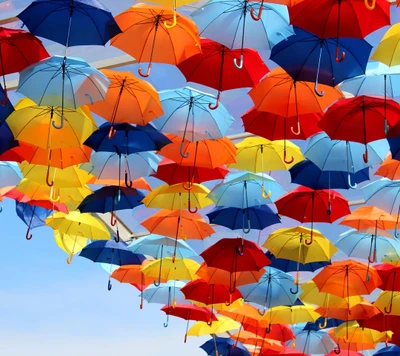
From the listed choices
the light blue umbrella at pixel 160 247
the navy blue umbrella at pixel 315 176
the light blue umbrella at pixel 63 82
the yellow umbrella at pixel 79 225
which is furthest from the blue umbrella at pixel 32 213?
the navy blue umbrella at pixel 315 176

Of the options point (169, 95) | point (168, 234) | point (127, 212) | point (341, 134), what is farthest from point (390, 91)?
point (127, 212)

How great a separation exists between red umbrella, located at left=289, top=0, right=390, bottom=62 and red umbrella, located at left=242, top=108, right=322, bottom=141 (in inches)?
62.6

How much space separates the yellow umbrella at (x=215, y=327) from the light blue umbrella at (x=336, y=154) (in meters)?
4.51

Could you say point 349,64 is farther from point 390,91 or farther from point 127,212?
point 127,212

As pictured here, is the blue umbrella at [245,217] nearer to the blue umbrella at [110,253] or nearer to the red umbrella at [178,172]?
the red umbrella at [178,172]

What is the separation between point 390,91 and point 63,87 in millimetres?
2820

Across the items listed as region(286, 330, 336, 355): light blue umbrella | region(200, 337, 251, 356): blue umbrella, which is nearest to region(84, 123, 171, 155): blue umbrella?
region(200, 337, 251, 356): blue umbrella

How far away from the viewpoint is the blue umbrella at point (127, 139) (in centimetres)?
652

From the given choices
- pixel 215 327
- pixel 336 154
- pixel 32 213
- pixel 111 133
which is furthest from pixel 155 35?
pixel 215 327

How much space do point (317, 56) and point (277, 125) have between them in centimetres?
127

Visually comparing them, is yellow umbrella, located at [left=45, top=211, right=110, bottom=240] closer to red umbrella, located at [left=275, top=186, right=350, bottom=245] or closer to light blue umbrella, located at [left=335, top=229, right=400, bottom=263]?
red umbrella, located at [left=275, top=186, right=350, bottom=245]

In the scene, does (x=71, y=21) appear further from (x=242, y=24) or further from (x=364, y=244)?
(x=364, y=244)

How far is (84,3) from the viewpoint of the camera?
511 cm

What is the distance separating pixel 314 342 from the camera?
11.4m
